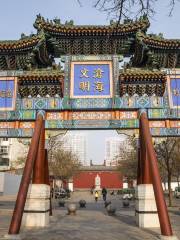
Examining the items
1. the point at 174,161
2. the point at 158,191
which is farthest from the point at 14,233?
the point at 174,161

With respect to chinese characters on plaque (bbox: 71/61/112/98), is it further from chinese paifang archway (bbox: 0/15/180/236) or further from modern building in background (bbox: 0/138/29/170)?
modern building in background (bbox: 0/138/29/170)

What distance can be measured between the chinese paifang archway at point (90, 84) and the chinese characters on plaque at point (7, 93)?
0.13 feet

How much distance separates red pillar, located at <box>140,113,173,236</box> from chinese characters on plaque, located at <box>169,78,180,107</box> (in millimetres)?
1717

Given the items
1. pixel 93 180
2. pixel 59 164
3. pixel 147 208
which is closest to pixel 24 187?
pixel 147 208

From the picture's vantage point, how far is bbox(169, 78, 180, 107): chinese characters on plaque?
13414 mm

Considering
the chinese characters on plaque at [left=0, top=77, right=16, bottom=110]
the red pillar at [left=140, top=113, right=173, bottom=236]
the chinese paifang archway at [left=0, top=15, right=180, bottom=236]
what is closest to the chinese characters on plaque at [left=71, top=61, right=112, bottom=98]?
the chinese paifang archway at [left=0, top=15, right=180, bottom=236]

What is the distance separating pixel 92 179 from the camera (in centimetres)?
6994

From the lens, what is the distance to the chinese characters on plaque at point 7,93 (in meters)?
13.6

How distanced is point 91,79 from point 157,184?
5.11 m

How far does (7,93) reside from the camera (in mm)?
13711

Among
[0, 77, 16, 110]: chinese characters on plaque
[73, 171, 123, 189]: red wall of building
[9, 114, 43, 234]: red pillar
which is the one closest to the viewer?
[9, 114, 43, 234]: red pillar

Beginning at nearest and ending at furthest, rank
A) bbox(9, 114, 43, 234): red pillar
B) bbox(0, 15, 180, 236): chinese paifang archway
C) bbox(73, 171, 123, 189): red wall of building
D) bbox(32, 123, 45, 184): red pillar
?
bbox(9, 114, 43, 234): red pillar, bbox(32, 123, 45, 184): red pillar, bbox(0, 15, 180, 236): chinese paifang archway, bbox(73, 171, 123, 189): red wall of building

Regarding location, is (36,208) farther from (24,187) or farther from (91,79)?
(91,79)

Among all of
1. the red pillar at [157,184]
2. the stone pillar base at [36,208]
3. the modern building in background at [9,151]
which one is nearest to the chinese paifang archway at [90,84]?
the stone pillar base at [36,208]
